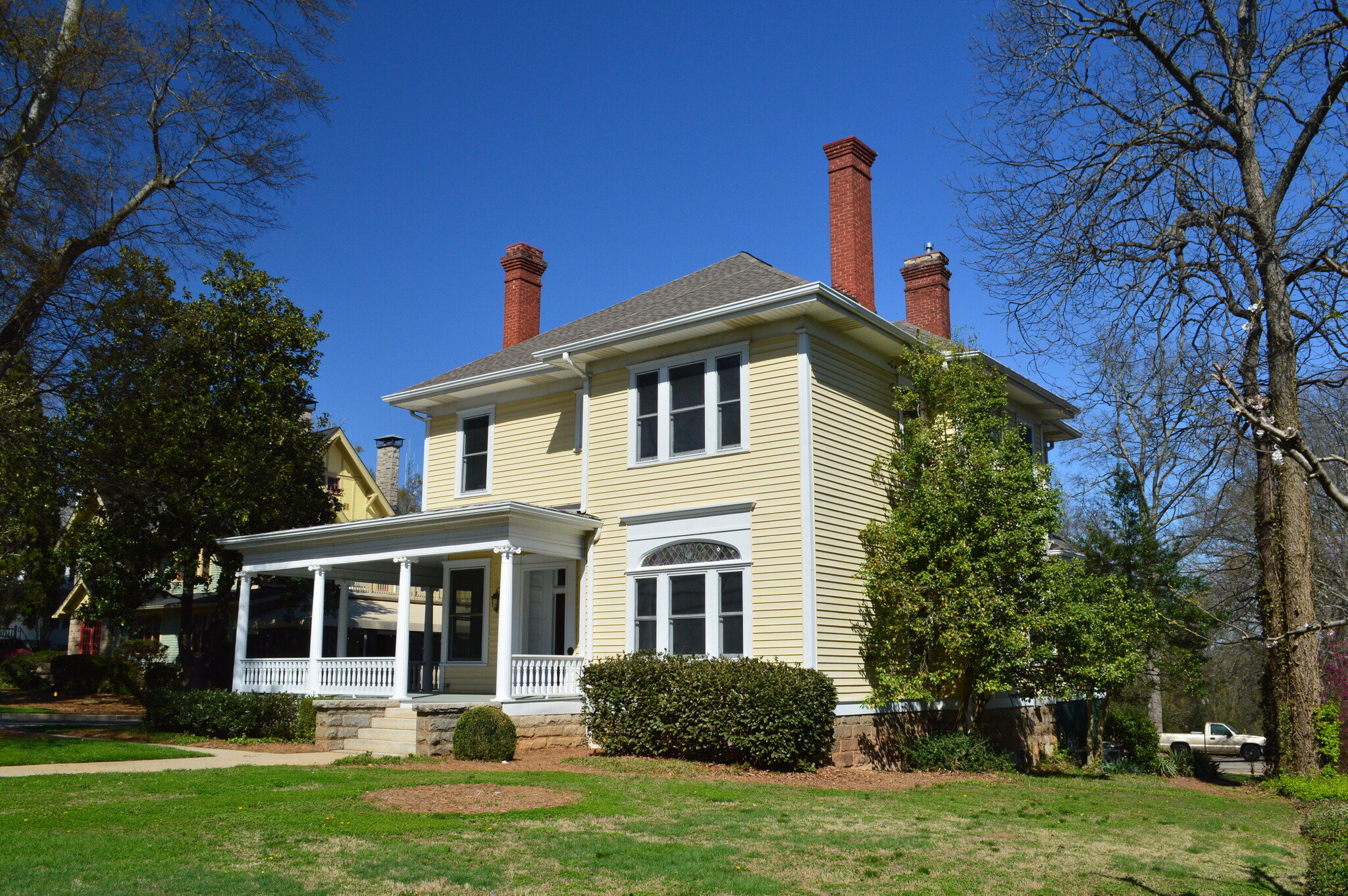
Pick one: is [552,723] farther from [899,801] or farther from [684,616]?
[899,801]

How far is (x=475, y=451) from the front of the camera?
67.6ft

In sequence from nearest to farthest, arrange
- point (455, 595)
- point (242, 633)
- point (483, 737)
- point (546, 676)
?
point (483, 737), point (546, 676), point (242, 633), point (455, 595)

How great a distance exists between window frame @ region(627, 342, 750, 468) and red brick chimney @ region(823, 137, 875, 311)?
302 cm

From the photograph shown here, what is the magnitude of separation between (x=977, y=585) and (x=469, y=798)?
331 inches

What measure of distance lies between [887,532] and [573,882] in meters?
10.2

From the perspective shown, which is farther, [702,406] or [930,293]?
[930,293]

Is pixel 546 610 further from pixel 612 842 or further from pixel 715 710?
pixel 612 842

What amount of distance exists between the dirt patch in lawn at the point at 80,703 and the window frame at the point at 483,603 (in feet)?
31.3

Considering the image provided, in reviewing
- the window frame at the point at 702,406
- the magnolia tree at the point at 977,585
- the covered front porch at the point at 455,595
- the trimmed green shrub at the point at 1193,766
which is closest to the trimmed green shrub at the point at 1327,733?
the magnolia tree at the point at 977,585

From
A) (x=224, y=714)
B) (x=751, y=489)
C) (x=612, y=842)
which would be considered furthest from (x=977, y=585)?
(x=224, y=714)

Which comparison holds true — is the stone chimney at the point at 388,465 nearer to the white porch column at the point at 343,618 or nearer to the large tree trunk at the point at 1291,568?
the white porch column at the point at 343,618

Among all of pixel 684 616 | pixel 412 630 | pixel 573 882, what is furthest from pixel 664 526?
pixel 412 630

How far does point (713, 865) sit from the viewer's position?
7422mm

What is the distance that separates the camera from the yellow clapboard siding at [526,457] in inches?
746
